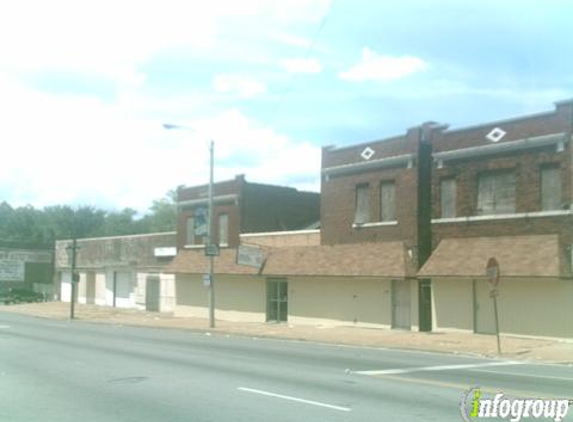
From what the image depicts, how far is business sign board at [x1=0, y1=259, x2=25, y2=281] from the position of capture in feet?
247

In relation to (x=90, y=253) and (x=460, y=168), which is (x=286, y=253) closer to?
(x=460, y=168)

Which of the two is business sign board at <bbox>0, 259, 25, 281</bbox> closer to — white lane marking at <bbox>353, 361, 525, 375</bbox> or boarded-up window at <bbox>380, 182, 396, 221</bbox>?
boarded-up window at <bbox>380, 182, 396, 221</bbox>

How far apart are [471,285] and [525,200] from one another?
12.6 feet

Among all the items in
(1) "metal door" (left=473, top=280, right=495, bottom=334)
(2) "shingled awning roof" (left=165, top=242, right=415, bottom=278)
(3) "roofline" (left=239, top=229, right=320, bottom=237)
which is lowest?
(1) "metal door" (left=473, top=280, right=495, bottom=334)

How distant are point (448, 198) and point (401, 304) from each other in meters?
4.82

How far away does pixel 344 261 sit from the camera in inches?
1284

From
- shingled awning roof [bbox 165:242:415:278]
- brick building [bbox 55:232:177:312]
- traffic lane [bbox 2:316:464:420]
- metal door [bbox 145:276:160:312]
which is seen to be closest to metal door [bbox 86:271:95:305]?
brick building [bbox 55:232:177:312]

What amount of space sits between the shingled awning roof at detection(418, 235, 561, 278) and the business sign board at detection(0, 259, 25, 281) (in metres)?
57.0

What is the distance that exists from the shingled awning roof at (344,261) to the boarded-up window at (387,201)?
125 cm

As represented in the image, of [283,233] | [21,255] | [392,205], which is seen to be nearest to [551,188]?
[392,205]

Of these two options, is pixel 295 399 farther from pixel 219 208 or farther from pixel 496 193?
pixel 219 208

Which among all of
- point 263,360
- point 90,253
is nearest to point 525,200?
point 263,360

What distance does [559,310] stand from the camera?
25.8 m

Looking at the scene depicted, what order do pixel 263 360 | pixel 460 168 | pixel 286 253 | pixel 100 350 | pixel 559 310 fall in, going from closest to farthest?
1. pixel 263 360
2. pixel 100 350
3. pixel 559 310
4. pixel 460 168
5. pixel 286 253
